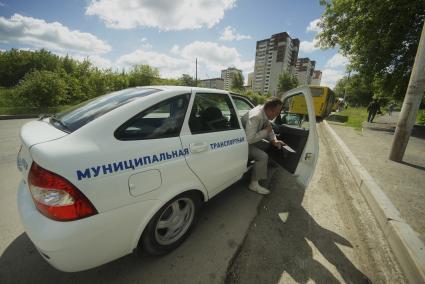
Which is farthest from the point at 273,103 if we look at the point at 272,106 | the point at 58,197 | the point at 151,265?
the point at 58,197

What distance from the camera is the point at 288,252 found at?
2.08m

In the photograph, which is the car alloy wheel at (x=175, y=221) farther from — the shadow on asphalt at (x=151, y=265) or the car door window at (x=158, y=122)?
the car door window at (x=158, y=122)

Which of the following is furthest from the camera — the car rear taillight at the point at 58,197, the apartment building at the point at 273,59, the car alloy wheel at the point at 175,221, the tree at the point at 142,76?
the apartment building at the point at 273,59

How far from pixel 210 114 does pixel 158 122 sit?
90 cm

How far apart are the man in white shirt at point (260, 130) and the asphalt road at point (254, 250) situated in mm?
360

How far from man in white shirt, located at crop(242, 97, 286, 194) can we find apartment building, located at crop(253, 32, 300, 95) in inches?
2745

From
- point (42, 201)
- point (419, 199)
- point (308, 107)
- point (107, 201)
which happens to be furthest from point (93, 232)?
point (419, 199)

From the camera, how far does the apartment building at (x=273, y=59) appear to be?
74.9m

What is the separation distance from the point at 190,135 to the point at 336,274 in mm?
1977

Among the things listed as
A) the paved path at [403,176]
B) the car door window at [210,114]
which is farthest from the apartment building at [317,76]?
the car door window at [210,114]

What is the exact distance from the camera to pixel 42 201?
1258 mm

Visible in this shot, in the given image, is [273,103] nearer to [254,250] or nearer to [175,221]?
[254,250]

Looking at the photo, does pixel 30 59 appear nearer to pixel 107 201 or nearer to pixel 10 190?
pixel 10 190

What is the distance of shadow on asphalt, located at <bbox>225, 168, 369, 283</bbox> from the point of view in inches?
70.8
